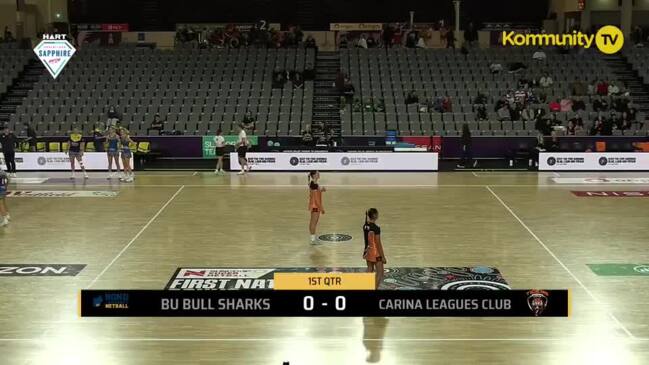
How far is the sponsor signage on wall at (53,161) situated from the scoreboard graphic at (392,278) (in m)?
14.5

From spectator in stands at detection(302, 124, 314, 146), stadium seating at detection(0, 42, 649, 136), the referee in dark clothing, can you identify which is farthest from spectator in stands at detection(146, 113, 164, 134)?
the referee in dark clothing

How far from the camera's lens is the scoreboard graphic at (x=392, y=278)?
1320cm

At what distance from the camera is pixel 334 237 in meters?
17.0

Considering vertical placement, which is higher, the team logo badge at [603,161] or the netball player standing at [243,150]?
the netball player standing at [243,150]

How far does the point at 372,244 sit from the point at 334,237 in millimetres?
5291

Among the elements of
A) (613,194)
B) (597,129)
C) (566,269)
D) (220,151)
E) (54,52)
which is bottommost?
(566,269)

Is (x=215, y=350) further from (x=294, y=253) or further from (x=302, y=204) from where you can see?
(x=302, y=204)

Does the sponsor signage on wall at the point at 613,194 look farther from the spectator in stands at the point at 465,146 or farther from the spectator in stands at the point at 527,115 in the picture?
the spectator in stands at the point at 527,115

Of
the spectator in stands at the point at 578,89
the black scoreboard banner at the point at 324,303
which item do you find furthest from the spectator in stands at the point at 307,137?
the black scoreboard banner at the point at 324,303

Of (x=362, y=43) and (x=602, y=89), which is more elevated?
(x=362, y=43)

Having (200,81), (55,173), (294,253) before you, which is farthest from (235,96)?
(294,253)

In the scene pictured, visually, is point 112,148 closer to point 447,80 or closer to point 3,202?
point 3,202

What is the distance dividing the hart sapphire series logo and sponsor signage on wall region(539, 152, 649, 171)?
2219 centimetres
